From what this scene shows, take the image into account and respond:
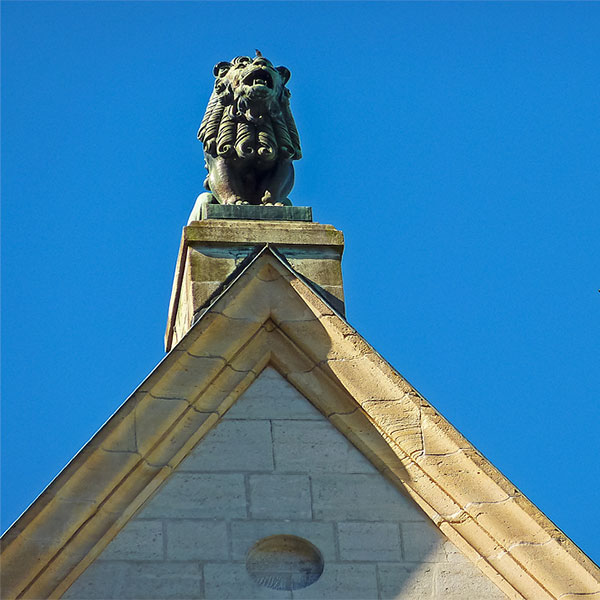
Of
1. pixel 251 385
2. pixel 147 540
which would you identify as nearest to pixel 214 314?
pixel 251 385

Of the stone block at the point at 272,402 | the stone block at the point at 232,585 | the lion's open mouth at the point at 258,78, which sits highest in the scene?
the lion's open mouth at the point at 258,78

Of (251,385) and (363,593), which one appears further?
(251,385)

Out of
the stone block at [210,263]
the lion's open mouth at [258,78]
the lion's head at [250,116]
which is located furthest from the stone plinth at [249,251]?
the lion's open mouth at [258,78]

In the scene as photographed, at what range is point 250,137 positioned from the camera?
17.6 meters

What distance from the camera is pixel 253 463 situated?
588 inches

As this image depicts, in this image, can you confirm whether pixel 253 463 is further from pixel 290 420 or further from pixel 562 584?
pixel 562 584

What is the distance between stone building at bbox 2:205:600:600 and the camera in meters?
14.4

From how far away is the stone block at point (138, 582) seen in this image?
46.8 ft

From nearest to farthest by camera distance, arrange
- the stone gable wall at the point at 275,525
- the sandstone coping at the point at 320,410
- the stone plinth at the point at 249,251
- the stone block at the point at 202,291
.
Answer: the stone gable wall at the point at 275,525 < the sandstone coping at the point at 320,410 < the stone block at the point at 202,291 < the stone plinth at the point at 249,251

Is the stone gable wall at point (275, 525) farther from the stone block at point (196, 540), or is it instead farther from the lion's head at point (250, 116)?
the lion's head at point (250, 116)

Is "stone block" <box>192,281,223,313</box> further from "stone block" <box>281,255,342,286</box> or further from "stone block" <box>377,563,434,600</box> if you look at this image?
"stone block" <box>377,563,434,600</box>

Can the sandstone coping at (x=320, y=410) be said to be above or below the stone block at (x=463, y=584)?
above

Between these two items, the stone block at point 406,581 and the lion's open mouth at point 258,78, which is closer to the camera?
the stone block at point 406,581

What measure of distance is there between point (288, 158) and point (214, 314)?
99.3 inches
